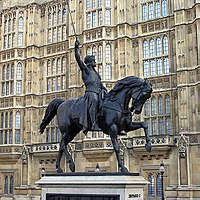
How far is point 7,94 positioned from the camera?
38281 millimetres

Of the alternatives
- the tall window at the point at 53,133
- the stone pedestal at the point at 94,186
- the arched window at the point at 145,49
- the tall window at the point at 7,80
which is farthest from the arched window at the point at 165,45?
the stone pedestal at the point at 94,186

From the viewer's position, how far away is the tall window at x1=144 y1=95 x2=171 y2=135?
30.1 m

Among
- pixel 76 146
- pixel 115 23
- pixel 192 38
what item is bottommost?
pixel 76 146

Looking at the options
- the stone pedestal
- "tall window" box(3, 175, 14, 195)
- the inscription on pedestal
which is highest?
the stone pedestal

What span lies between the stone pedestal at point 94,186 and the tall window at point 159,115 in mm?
19604

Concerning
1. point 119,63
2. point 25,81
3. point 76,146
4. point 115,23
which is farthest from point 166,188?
point 25,81

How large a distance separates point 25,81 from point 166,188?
53.9ft

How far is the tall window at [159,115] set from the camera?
30109 millimetres

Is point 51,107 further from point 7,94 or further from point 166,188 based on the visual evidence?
point 7,94

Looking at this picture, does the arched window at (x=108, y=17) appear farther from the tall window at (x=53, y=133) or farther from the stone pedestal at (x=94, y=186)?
the stone pedestal at (x=94, y=186)

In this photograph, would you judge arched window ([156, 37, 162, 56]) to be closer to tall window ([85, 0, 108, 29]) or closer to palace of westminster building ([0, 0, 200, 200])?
→ palace of westminster building ([0, 0, 200, 200])

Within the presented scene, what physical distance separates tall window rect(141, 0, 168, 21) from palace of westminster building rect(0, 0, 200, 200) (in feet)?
0.10

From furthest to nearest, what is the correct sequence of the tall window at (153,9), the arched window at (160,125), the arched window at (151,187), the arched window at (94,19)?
the arched window at (94,19)
the tall window at (153,9)
the arched window at (160,125)
the arched window at (151,187)

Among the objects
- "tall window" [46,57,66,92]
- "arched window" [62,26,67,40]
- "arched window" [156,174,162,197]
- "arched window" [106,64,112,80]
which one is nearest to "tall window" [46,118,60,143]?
"tall window" [46,57,66,92]
